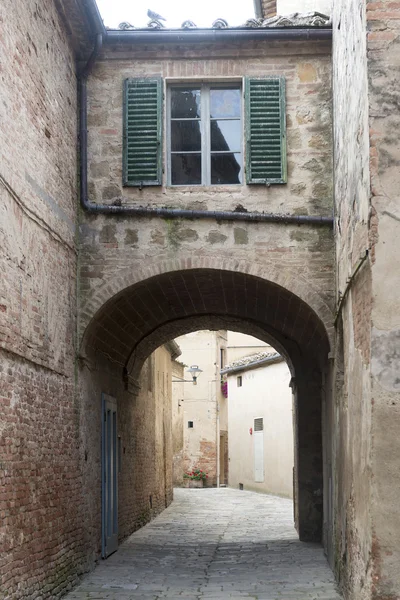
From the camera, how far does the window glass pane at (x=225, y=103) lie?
1046cm

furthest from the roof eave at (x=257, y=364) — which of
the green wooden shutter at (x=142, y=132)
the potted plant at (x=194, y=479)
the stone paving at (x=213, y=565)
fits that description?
the green wooden shutter at (x=142, y=132)

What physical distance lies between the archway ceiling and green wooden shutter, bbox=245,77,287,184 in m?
1.23

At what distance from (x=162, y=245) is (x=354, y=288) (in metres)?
2.92

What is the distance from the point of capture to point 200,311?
12883 millimetres

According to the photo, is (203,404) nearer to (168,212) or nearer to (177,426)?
(177,426)

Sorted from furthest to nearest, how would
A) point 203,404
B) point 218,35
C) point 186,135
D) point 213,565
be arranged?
1. point 203,404
2. point 213,565
3. point 186,135
4. point 218,35

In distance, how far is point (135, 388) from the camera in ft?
46.5

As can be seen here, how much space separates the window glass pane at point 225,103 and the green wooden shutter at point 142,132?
2.13 feet

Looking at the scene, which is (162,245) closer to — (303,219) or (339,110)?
(303,219)

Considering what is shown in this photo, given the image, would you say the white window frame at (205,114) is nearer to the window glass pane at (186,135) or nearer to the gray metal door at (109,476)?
the window glass pane at (186,135)

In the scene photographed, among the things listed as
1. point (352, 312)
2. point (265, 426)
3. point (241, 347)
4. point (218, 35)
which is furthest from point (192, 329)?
point (241, 347)

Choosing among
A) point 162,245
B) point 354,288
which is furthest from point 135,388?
point 354,288

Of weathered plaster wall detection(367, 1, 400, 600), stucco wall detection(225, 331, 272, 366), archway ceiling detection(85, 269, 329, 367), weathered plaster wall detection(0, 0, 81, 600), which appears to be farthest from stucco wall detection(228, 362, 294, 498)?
weathered plaster wall detection(367, 1, 400, 600)

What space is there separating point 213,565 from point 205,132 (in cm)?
517
